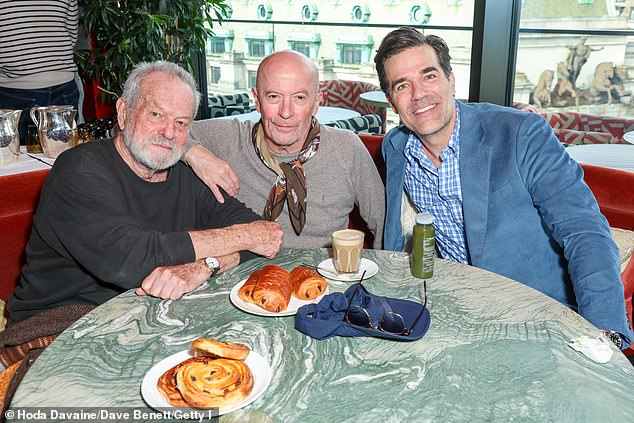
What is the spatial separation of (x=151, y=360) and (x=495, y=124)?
4.05 feet

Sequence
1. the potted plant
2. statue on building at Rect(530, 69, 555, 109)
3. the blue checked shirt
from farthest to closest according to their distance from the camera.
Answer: statue on building at Rect(530, 69, 555, 109)
the potted plant
the blue checked shirt

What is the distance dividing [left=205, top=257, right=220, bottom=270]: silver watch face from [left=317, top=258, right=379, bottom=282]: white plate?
0.28 meters

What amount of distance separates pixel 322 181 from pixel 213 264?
27.0 inches

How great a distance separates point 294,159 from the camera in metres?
2.32

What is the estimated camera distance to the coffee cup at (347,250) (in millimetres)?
1709

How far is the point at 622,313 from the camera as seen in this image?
1548mm

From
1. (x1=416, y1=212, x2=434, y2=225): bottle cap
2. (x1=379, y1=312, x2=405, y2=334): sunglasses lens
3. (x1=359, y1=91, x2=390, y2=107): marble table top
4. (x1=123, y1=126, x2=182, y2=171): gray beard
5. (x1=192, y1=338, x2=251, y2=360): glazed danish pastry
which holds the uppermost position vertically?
(x1=123, y1=126, x2=182, y2=171): gray beard

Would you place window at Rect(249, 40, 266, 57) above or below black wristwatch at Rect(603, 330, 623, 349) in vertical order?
above

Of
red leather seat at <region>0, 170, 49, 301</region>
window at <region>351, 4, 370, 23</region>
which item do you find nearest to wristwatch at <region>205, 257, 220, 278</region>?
red leather seat at <region>0, 170, 49, 301</region>

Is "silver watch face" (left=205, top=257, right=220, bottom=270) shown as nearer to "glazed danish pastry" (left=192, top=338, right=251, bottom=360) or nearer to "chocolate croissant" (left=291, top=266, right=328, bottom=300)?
"chocolate croissant" (left=291, top=266, right=328, bottom=300)

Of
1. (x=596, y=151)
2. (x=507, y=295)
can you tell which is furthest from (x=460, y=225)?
(x=596, y=151)

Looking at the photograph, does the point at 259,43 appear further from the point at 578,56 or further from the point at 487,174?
the point at 487,174

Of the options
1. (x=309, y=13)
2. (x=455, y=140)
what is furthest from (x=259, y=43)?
(x=455, y=140)

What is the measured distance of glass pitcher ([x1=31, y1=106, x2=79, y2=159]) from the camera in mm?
2846
